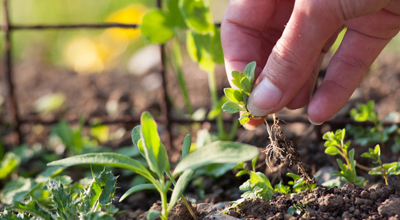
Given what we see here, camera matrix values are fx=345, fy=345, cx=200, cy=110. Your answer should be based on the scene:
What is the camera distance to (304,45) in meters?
0.94

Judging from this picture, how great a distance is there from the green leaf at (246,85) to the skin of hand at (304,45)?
0.07 ft

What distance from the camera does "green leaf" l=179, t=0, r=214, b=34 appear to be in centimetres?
153

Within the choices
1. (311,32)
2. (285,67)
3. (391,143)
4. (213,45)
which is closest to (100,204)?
(285,67)

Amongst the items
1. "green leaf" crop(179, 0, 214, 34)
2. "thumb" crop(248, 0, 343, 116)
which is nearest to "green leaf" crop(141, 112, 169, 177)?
"thumb" crop(248, 0, 343, 116)

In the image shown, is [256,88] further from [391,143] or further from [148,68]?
[148,68]

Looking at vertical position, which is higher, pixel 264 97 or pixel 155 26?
pixel 155 26

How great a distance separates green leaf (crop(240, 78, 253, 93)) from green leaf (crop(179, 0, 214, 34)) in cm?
62

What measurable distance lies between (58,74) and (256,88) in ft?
8.37

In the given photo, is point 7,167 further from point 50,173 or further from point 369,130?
point 369,130

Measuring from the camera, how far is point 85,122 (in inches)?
73.2

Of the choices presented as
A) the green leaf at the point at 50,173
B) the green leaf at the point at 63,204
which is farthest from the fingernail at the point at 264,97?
the green leaf at the point at 50,173

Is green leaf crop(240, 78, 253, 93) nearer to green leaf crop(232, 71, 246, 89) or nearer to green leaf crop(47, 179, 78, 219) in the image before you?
green leaf crop(232, 71, 246, 89)

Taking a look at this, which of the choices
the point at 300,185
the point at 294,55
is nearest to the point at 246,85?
the point at 294,55

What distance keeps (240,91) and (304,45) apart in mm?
227
